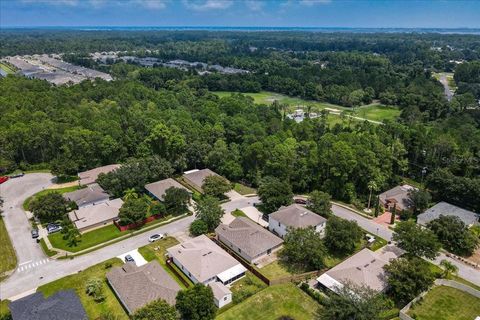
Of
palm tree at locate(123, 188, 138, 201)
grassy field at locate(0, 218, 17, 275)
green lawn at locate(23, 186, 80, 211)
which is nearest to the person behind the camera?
→ grassy field at locate(0, 218, 17, 275)

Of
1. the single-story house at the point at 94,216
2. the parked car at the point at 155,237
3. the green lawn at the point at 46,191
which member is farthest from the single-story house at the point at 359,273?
the green lawn at the point at 46,191

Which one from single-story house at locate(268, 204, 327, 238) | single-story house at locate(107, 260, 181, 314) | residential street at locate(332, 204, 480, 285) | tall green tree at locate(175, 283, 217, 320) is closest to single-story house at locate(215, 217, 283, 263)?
single-story house at locate(268, 204, 327, 238)

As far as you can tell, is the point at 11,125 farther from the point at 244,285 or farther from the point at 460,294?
the point at 460,294

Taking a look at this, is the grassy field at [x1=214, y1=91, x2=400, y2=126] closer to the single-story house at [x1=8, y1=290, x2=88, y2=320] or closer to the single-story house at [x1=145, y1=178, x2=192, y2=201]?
the single-story house at [x1=145, y1=178, x2=192, y2=201]

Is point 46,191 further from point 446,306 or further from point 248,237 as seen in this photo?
point 446,306

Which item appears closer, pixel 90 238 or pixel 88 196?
pixel 90 238

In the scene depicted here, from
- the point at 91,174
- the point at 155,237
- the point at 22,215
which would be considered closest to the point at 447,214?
the point at 155,237
